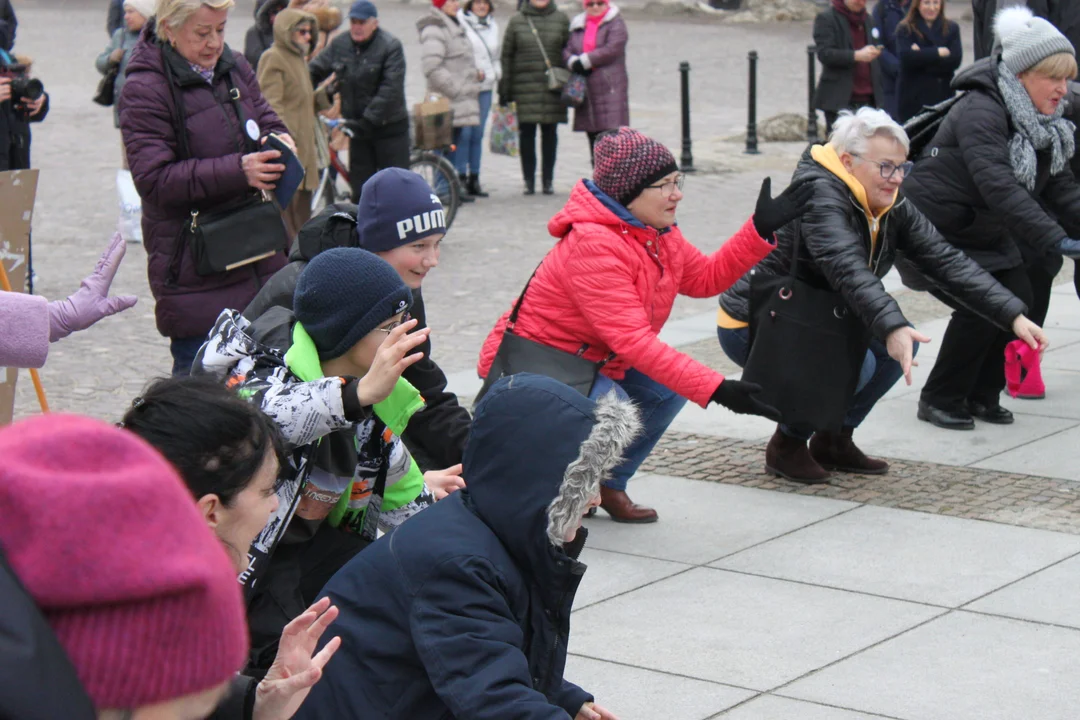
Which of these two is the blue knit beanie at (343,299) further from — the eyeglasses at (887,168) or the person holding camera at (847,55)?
the person holding camera at (847,55)

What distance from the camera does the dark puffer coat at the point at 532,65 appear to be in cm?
1359

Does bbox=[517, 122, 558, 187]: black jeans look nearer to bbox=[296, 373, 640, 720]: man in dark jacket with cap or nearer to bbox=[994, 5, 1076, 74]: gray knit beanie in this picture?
bbox=[994, 5, 1076, 74]: gray knit beanie

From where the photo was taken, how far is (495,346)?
572 cm

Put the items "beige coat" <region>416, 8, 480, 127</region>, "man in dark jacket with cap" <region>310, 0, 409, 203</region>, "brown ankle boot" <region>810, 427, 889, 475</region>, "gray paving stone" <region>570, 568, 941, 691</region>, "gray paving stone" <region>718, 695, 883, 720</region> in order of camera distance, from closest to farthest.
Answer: "gray paving stone" <region>718, 695, 883, 720</region> < "gray paving stone" <region>570, 568, 941, 691</region> < "brown ankle boot" <region>810, 427, 889, 475</region> < "man in dark jacket with cap" <region>310, 0, 409, 203</region> < "beige coat" <region>416, 8, 480, 127</region>

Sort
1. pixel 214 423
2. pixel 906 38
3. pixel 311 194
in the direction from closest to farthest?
pixel 214 423 < pixel 311 194 < pixel 906 38

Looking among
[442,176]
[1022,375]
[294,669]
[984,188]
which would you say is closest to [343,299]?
[294,669]

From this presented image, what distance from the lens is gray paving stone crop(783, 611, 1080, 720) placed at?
4070 mm

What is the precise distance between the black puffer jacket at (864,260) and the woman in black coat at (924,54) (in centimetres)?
684

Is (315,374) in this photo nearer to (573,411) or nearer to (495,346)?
(573,411)

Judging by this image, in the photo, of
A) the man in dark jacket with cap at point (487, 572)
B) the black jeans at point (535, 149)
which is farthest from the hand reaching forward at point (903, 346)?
the black jeans at point (535, 149)

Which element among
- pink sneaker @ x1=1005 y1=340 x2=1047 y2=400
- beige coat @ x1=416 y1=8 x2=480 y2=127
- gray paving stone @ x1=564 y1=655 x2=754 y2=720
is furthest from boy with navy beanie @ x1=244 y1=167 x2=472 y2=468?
beige coat @ x1=416 y1=8 x2=480 y2=127

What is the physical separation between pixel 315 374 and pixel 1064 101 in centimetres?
470

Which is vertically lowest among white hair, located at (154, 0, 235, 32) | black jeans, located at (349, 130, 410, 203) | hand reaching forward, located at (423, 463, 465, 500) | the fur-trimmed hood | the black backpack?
black jeans, located at (349, 130, 410, 203)

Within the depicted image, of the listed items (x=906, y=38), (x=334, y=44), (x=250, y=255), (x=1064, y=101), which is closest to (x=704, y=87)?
(x=906, y=38)
